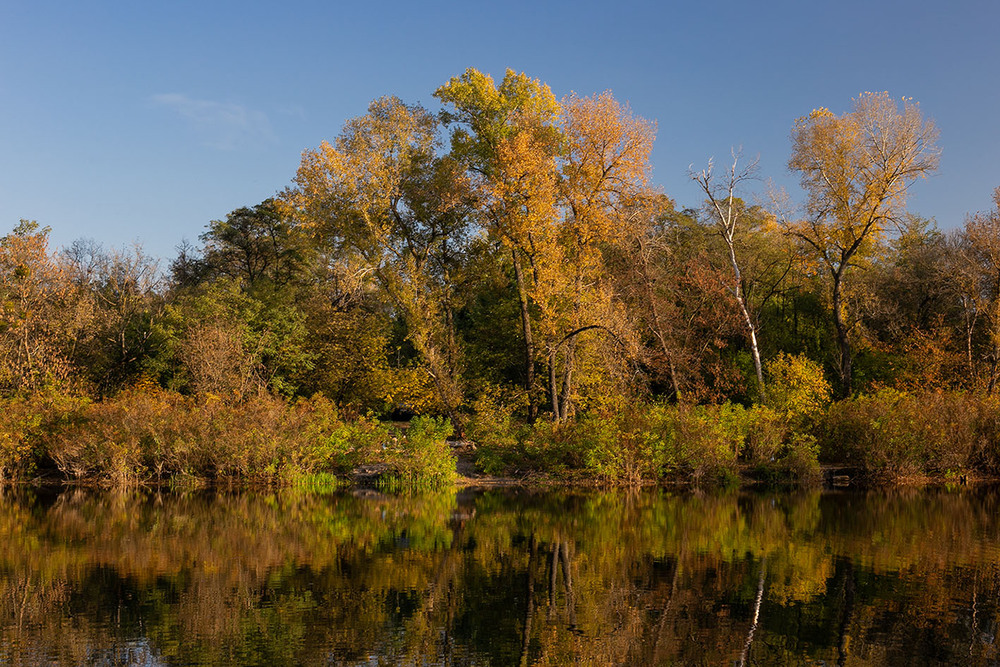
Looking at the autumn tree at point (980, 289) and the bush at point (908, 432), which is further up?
the autumn tree at point (980, 289)

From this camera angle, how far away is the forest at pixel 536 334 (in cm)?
2698

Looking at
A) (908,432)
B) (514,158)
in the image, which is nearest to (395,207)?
(514,158)

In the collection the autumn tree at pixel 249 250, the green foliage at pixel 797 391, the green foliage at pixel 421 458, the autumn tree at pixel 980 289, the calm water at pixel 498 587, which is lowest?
the calm water at pixel 498 587

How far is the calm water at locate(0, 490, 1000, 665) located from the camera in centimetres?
838

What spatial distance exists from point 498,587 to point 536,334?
26.0 meters

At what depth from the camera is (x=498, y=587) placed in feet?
37.1

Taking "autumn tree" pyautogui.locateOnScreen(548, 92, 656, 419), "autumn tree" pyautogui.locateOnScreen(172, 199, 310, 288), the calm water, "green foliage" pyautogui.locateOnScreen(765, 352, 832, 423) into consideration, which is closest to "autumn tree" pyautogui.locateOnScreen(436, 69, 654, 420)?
"autumn tree" pyautogui.locateOnScreen(548, 92, 656, 419)

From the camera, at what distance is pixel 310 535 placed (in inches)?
632

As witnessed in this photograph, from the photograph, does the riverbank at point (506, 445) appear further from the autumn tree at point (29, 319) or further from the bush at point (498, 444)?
the autumn tree at point (29, 319)

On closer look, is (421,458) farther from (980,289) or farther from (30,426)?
(980,289)

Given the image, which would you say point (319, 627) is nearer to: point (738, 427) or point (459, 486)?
point (459, 486)

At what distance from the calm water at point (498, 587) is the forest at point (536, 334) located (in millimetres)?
7254

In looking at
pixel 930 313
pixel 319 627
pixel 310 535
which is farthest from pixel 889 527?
pixel 930 313

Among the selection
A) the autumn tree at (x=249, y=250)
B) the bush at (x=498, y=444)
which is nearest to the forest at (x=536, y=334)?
the bush at (x=498, y=444)
